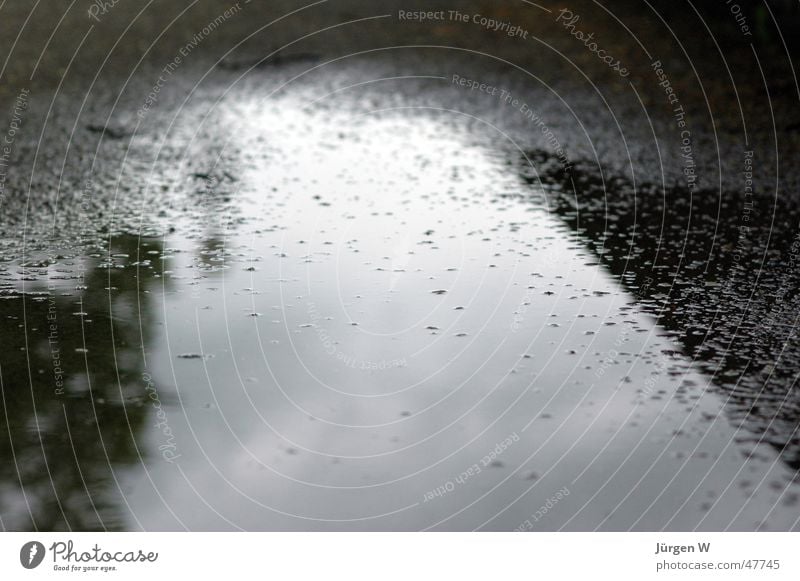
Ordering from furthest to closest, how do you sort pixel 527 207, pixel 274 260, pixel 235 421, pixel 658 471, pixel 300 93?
pixel 300 93 → pixel 527 207 → pixel 274 260 → pixel 235 421 → pixel 658 471

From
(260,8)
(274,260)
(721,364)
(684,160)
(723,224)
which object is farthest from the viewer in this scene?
(260,8)

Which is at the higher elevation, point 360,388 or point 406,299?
point 406,299

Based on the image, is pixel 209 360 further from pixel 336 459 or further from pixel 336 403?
pixel 336 459

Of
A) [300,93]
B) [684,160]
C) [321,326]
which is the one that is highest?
[300,93]

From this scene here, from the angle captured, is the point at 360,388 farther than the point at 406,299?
No

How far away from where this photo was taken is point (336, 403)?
2.59 m

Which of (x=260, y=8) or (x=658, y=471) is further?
(x=260, y=8)

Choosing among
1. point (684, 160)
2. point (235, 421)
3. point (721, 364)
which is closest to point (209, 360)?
point (235, 421)

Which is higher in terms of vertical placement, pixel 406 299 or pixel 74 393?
pixel 406 299

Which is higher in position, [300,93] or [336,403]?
[300,93]

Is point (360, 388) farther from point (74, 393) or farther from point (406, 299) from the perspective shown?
point (74, 393)

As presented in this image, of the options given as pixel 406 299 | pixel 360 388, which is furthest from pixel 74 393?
pixel 406 299

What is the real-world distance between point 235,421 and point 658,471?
1089 mm

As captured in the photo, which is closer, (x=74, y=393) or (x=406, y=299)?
(x=74, y=393)
